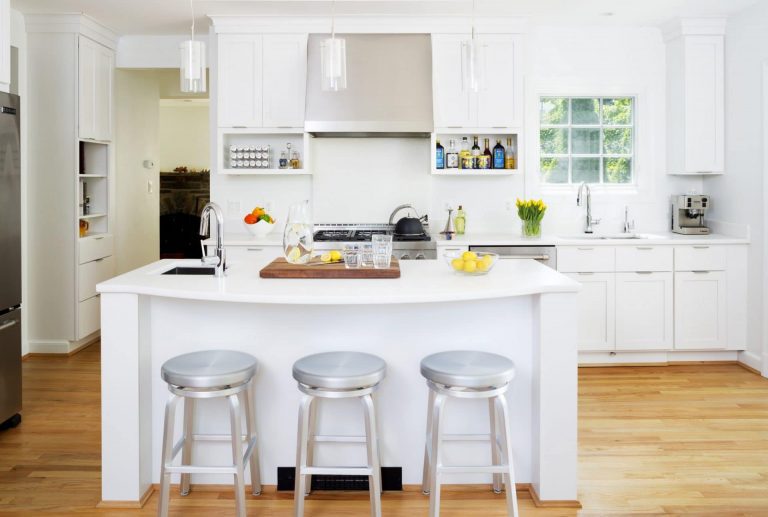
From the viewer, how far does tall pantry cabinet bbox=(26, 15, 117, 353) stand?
5.33m

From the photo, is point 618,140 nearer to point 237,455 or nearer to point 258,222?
point 258,222

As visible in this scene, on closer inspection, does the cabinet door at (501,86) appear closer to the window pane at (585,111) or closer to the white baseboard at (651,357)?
the window pane at (585,111)

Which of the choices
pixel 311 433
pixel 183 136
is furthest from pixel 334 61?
pixel 183 136

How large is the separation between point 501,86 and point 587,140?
1025 mm

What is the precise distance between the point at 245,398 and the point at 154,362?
433mm

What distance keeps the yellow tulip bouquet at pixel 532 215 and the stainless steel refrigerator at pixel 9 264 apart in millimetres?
3392

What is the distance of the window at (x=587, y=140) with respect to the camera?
5.79 meters

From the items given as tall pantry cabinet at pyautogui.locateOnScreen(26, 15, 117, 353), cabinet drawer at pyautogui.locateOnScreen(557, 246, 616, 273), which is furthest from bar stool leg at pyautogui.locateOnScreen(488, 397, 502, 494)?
tall pantry cabinet at pyautogui.locateOnScreen(26, 15, 117, 353)

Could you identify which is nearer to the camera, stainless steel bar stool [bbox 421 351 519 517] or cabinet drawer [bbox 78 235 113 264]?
stainless steel bar stool [bbox 421 351 519 517]

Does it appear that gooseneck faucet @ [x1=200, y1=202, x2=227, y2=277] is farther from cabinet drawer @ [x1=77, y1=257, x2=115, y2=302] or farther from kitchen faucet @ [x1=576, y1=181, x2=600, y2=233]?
kitchen faucet @ [x1=576, y1=181, x2=600, y2=233]

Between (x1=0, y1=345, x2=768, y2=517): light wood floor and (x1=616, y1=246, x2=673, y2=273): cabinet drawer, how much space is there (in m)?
0.78

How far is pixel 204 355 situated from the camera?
275 centimetres

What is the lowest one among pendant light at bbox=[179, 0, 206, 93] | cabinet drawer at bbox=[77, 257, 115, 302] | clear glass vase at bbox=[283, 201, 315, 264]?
cabinet drawer at bbox=[77, 257, 115, 302]

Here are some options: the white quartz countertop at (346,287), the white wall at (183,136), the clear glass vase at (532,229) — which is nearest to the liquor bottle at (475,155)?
the clear glass vase at (532,229)
